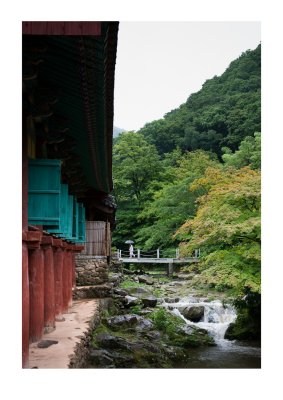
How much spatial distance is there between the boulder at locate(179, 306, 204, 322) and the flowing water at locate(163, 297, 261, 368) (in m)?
0.14

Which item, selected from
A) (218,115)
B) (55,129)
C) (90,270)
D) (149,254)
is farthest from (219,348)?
(218,115)

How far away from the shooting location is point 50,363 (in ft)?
22.1

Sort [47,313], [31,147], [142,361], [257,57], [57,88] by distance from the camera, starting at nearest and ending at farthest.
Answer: [57,88] → [31,147] → [47,313] → [142,361] → [257,57]

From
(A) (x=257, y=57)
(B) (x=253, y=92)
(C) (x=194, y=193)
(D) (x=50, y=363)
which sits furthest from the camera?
(A) (x=257, y=57)

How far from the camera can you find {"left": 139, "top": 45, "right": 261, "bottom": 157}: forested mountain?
3972cm

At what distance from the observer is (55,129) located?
23.5 feet

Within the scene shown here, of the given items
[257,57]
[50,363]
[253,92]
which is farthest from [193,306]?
[257,57]

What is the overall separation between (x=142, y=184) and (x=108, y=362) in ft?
78.6

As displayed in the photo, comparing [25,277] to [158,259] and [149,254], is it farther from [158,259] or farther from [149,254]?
[149,254]

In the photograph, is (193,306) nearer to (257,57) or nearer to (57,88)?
(57,88)

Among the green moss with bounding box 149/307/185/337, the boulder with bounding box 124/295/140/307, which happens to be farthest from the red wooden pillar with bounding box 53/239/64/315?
the boulder with bounding box 124/295/140/307

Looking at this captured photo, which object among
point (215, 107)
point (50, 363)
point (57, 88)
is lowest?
point (50, 363)

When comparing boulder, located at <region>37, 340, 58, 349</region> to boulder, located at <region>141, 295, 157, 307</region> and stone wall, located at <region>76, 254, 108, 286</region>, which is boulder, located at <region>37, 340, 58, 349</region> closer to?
stone wall, located at <region>76, 254, 108, 286</region>

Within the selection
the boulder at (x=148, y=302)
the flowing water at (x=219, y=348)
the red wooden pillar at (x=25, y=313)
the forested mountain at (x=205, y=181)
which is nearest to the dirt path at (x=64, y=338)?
the red wooden pillar at (x=25, y=313)
